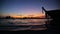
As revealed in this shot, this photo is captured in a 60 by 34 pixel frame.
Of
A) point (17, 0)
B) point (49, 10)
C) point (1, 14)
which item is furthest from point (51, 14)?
point (1, 14)

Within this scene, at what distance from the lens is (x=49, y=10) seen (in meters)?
3.88

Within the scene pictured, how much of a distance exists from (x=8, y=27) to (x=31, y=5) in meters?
0.58

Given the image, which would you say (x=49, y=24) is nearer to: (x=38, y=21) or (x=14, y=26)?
(x=38, y=21)

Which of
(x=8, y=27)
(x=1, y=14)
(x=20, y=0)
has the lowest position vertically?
(x=8, y=27)

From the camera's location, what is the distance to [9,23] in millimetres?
3865

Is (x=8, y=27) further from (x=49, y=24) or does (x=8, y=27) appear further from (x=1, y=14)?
(x=49, y=24)

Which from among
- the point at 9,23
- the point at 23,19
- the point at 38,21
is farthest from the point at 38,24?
the point at 9,23

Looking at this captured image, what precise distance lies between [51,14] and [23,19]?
0.52m

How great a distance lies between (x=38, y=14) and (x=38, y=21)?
0.42ft

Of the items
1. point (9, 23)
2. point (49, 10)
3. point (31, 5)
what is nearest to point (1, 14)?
point (9, 23)

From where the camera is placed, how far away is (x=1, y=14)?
3.86 metres

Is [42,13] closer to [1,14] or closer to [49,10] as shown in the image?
[49,10]

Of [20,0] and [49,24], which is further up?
[20,0]

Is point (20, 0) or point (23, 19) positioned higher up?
point (20, 0)
